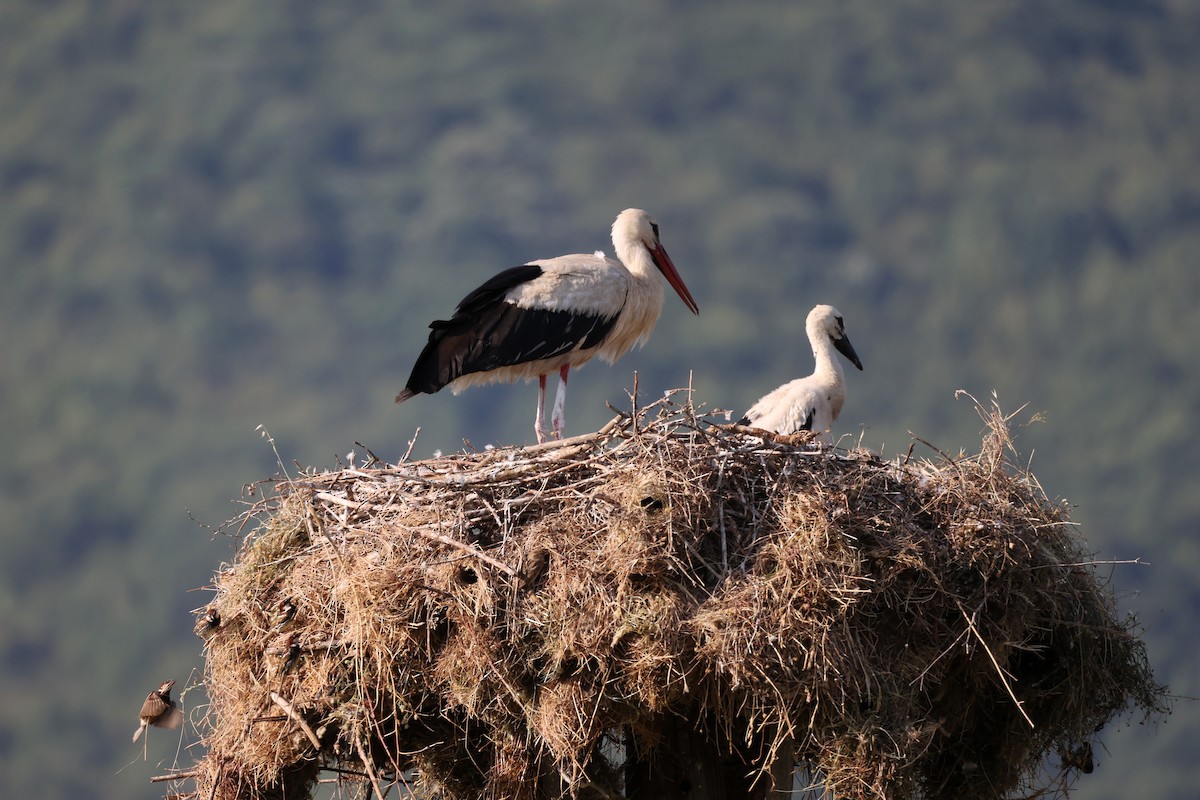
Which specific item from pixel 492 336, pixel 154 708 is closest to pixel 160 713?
pixel 154 708

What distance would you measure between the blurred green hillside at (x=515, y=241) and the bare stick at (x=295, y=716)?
6146cm

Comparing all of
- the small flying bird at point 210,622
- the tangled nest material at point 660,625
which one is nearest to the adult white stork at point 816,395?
the tangled nest material at point 660,625

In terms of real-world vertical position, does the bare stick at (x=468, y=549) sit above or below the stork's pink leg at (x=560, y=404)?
below

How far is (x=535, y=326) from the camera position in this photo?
10.9 metres

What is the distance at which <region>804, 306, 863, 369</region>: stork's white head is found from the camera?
12.1 meters

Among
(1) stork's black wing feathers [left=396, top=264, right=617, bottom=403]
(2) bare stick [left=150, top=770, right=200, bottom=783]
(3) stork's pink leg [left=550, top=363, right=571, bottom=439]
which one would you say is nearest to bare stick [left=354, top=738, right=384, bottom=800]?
(2) bare stick [left=150, top=770, right=200, bottom=783]

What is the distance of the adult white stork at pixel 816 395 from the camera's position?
11.1m

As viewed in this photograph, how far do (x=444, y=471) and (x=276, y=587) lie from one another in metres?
1.01

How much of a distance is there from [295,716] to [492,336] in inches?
135

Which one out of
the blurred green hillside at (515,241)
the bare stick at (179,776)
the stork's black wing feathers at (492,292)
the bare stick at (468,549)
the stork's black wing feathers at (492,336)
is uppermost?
the blurred green hillside at (515,241)

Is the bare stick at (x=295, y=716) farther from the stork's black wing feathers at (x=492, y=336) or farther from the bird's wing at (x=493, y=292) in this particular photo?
the bird's wing at (x=493, y=292)

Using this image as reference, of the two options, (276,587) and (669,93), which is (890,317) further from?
(276,587)

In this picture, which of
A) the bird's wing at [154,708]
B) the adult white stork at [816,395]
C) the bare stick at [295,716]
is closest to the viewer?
the bare stick at [295,716]

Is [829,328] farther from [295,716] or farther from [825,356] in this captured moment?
[295,716]
